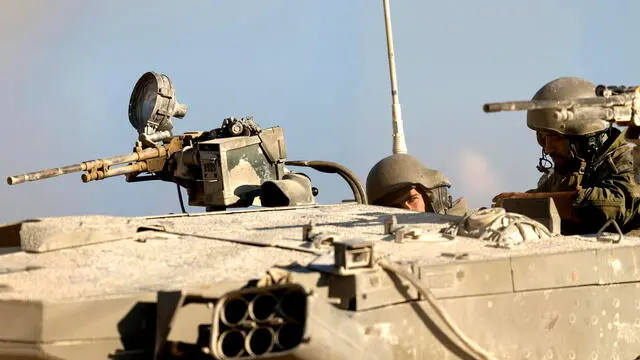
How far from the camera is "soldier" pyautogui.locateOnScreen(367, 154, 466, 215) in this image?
12.9 metres

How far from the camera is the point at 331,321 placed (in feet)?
19.8

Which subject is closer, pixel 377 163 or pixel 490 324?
pixel 490 324

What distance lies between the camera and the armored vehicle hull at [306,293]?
602cm

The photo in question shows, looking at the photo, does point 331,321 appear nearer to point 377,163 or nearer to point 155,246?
point 155,246

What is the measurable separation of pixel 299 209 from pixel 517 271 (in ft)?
11.9

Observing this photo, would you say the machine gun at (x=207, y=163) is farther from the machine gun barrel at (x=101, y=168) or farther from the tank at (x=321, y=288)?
the tank at (x=321, y=288)

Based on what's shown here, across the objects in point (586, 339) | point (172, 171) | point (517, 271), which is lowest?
point (586, 339)

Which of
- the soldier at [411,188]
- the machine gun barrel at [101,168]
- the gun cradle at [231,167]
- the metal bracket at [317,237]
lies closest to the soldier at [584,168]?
the soldier at [411,188]

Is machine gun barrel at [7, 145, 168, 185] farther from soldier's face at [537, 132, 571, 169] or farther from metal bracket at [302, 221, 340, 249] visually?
metal bracket at [302, 221, 340, 249]

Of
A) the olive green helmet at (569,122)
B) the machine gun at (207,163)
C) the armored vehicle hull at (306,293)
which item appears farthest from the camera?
the machine gun at (207,163)

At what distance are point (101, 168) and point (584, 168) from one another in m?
5.49

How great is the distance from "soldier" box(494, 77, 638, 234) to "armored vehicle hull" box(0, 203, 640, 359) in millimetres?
1650

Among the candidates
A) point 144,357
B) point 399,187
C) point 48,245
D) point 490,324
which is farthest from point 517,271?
point 399,187

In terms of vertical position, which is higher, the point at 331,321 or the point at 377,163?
the point at 377,163
